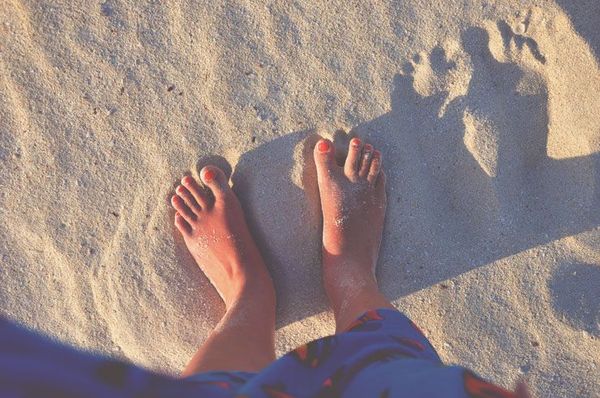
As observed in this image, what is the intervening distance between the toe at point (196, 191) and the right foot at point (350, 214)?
374 mm

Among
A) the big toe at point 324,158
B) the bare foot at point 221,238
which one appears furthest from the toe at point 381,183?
the bare foot at point 221,238

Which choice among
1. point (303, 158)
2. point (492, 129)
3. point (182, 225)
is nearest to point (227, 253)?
point (182, 225)

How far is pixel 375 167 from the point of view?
1740mm

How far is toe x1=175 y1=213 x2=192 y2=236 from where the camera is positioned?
5.90 feet

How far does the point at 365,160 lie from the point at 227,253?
1.76ft

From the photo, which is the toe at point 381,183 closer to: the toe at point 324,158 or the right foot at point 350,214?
Result: the right foot at point 350,214

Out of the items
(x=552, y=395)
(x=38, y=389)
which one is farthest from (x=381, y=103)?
(x=38, y=389)

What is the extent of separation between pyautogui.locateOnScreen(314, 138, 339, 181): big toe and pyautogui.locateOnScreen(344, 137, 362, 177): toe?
40 mm

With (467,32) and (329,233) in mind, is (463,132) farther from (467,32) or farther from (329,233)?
(329,233)

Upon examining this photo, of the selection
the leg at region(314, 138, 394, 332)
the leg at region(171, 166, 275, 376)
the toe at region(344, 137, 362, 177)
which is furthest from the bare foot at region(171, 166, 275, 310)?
the toe at region(344, 137, 362, 177)

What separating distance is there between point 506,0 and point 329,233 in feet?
2.90

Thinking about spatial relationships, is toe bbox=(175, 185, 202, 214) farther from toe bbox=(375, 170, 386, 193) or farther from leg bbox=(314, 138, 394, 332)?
toe bbox=(375, 170, 386, 193)

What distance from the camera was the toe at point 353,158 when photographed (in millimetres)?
1723

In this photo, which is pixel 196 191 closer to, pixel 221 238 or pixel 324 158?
pixel 221 238
